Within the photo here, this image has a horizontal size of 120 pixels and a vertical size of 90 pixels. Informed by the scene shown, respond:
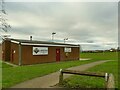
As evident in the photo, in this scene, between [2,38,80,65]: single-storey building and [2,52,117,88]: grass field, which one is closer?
[2,52,117,88]: grass field

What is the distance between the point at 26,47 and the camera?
29766mm

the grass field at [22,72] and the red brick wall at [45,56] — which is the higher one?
the red brick wall at [45,56]

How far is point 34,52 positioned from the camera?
1218 inches

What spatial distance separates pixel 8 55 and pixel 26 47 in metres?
8.69

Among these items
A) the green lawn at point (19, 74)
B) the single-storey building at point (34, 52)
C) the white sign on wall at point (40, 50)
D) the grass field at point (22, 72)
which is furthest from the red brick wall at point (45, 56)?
the green lawn at point (19, 74)

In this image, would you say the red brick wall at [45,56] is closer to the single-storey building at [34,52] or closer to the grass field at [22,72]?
the single-storey building at [34,52]

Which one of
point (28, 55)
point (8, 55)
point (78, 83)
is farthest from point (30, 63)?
point (78, 83)

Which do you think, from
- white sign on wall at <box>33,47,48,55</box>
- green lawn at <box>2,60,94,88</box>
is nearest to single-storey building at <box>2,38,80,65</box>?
white sign on wall at <box>33,47,48,55</box>

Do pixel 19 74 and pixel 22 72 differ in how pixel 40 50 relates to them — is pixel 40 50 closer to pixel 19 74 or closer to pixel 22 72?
pixel 22 72

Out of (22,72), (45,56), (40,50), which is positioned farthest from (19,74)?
(45,56)

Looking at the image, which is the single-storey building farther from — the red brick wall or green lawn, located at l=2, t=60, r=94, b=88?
green lawn, located at l=2, t=60, r=94, b=88

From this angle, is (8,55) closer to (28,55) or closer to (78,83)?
(28,55)

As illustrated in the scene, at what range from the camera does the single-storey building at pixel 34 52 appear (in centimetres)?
2953

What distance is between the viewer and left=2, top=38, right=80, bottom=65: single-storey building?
96.9 ft
